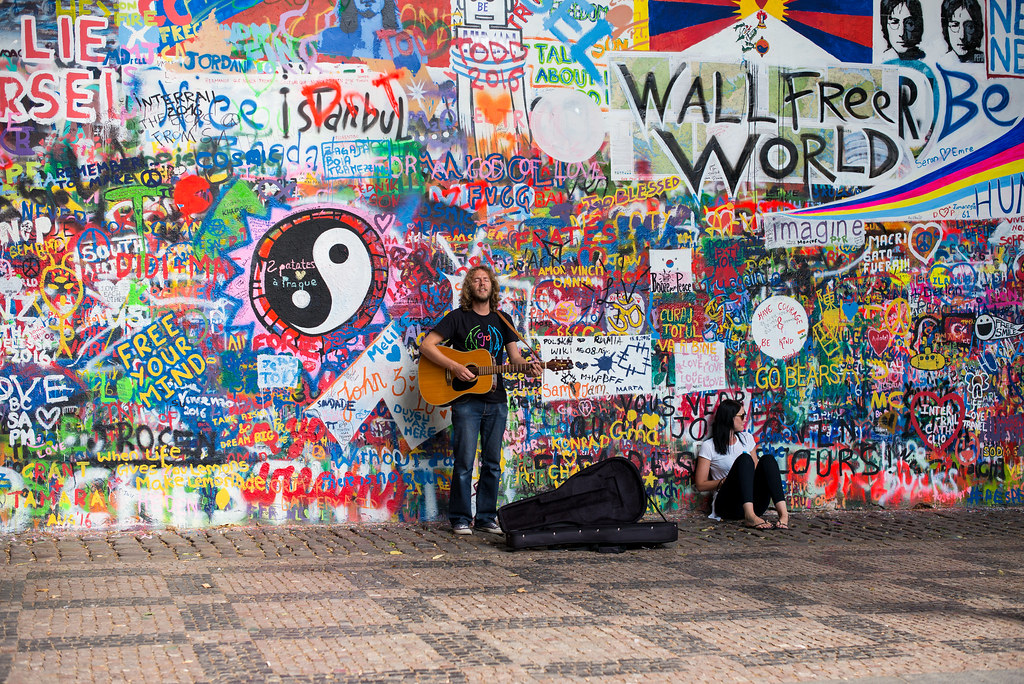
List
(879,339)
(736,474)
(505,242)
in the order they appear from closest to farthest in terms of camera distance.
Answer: (736,474), (505,242), (879,339)

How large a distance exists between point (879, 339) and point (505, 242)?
131 inches

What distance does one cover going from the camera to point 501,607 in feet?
19.8

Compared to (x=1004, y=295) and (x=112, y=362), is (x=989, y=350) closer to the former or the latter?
(x=1004, y=295)

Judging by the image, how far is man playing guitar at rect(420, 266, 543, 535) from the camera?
8.70 m

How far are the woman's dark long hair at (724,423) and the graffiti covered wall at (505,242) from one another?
0.22m

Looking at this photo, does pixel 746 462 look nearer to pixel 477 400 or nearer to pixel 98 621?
pixel 477 400

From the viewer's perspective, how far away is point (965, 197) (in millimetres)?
9977

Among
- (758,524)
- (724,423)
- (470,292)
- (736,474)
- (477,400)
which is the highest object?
(470,292)

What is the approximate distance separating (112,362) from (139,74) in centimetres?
217

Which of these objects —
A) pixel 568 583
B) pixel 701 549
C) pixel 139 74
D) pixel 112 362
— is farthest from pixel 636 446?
pixel 139 74

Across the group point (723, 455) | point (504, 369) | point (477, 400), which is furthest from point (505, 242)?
point (723, 455)

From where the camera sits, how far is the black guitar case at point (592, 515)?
25.8 ft

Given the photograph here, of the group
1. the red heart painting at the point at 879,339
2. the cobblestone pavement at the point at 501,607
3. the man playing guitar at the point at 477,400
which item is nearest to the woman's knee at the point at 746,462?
the cobblestone pavement at the point at 501,607

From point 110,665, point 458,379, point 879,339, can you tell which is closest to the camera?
point 110,665
